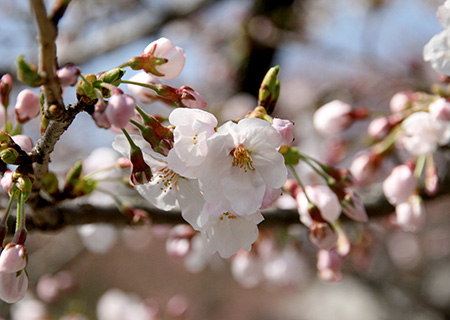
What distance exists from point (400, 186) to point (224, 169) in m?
0.72

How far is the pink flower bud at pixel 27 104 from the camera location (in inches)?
38.0

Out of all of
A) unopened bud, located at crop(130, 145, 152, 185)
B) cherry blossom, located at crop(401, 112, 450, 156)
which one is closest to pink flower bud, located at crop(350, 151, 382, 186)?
cherry blossom, located at crop(401, 112, 450, 156)

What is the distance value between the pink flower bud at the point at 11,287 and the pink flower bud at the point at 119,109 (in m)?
0.37

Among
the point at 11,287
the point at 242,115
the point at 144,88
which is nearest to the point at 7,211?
the point at 11,287

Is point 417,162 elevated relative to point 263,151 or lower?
lower

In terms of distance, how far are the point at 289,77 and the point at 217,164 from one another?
844 centimetres

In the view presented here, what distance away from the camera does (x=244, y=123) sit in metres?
0.77

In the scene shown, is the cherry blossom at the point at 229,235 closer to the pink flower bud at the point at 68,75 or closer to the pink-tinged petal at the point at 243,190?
the pink-tinged petal at the point at 243,190

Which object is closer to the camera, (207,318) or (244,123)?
(244,123)

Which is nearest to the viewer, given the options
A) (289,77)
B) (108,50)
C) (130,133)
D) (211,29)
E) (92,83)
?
(92,83)

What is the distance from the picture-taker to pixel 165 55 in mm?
846

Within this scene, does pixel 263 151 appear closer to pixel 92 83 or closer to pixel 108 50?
pixel 92 83

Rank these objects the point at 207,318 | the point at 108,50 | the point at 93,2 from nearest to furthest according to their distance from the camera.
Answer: the point at 108,50, the point at 93,2, the point at 207,318

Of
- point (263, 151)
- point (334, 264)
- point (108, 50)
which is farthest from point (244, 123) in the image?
point (108, 50)
